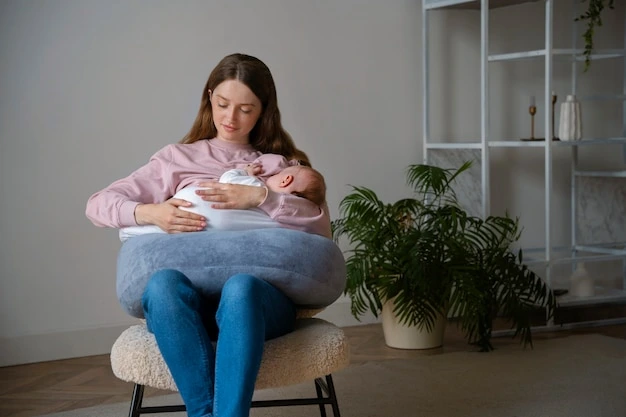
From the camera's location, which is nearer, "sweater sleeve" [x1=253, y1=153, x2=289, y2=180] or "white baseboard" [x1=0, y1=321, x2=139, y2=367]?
"sweater sleeve" [x1=253, y1=153, x2=289, y2=180]

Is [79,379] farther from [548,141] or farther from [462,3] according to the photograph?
[462,3]

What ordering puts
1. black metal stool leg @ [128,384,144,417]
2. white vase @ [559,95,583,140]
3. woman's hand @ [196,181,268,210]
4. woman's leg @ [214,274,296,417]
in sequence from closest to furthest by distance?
1. woman's leg @ [214,274,296,417]
2. black metal stool leg @ [128,384,144,417]
3. woman's hand @ [196,181,268,210]
4. white vase @ [559,95,583,140]

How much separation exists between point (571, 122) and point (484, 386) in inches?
58.4

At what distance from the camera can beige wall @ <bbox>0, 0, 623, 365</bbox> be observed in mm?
3588

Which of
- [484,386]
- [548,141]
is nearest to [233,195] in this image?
[484,386]

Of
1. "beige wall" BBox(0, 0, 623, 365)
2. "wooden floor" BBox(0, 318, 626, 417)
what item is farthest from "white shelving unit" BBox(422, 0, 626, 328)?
"wooden floor" BBox(0, 318, 626, 417)

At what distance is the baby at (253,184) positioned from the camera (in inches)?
89.1

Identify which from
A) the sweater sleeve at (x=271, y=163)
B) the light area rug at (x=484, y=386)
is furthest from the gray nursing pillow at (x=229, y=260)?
the light area rug at (x=484, y=386)

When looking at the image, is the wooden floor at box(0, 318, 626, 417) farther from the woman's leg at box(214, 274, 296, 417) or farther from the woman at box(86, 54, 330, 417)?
the woman's leg at box(214, 274, 296, 417)

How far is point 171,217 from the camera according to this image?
2.23 metres

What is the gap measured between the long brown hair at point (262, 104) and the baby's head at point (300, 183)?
0.63ft

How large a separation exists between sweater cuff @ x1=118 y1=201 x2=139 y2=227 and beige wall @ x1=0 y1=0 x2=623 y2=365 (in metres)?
1.45

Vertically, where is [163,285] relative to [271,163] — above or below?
below

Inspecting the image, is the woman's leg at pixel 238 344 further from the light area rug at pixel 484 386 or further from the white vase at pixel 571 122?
the white vase at pixel 571 122
